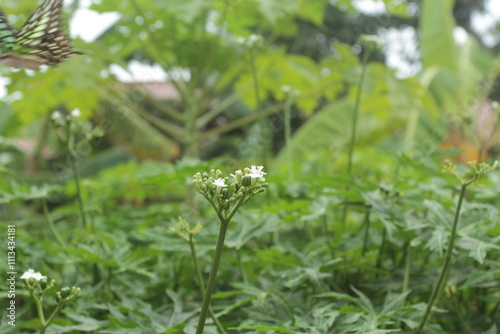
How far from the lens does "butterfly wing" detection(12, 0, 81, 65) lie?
607mm

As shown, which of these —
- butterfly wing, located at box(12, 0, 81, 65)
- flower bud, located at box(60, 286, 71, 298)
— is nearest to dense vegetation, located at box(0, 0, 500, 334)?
flower bud, located at box(60, 286, 71, 298)

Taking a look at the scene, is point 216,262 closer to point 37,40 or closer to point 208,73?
point 37,40

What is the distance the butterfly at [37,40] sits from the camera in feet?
1.97

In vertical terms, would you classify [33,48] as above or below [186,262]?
above

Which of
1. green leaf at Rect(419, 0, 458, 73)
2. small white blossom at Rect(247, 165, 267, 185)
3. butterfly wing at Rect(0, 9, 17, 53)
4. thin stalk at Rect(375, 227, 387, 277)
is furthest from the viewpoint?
green leaf at Rect(419, 0, 458, 73)

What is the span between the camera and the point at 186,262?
1.23 m

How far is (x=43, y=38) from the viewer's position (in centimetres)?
62

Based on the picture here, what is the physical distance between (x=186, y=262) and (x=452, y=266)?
0.53 m

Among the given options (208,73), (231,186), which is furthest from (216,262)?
(208,73)

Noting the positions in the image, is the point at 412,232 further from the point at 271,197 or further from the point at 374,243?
the point at 271,197

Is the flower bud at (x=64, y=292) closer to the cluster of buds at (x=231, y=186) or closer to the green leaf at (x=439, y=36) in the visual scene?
the cluster of buds at (x=231, y=186)

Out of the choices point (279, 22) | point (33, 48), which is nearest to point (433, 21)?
point (279, 22)

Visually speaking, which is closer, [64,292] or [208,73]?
[64,292]

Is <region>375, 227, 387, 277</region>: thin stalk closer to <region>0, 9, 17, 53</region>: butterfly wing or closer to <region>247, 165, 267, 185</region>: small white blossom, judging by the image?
<region>247, 165, 267, 185</region>: small white blossom
